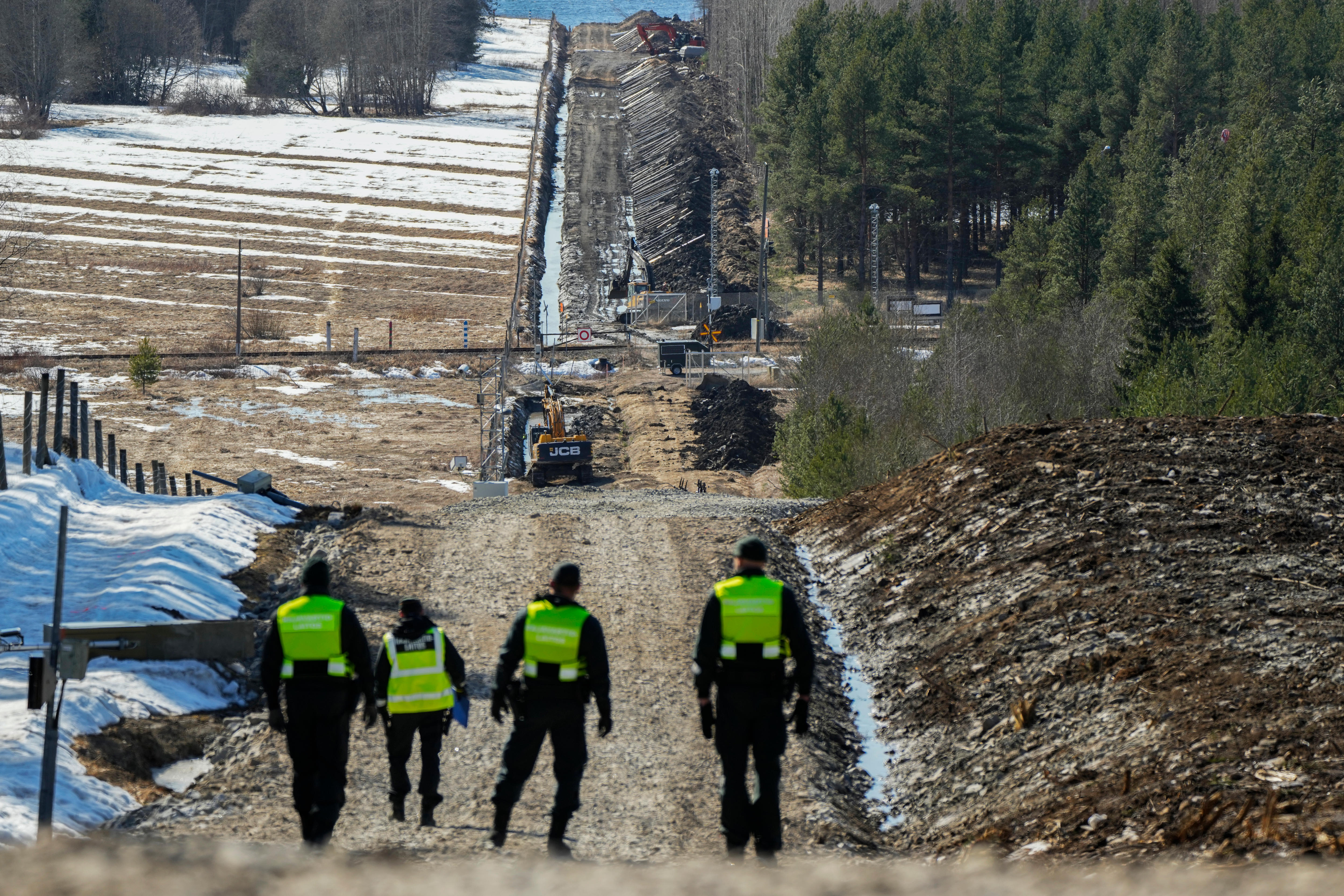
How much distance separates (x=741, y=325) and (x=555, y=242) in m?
19.7

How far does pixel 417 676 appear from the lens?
9211mm

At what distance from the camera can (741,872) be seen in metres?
5.98

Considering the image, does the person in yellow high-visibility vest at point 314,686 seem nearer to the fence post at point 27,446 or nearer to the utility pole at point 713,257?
the fence post at point 27,446

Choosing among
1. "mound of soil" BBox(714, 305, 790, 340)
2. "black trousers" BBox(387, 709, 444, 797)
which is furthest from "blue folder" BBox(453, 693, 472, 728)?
"mound of soil" BBox(714, 305, 790, 340)

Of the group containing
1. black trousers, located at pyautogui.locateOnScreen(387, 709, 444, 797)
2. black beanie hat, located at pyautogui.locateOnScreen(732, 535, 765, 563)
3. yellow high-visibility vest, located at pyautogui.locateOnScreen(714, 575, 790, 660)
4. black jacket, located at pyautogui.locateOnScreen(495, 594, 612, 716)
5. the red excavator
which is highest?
the red excavator

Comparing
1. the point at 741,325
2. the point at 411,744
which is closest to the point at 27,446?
the point at 411,744

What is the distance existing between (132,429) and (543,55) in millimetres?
110550

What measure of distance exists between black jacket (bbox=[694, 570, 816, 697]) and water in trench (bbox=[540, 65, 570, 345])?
48988mm

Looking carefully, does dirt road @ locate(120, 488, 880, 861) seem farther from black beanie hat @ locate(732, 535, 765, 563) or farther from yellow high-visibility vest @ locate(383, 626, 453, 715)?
black beanie hat @ locate(732, 535, 765, 563)

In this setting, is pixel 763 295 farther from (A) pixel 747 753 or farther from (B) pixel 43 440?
(A) pixel 747 753

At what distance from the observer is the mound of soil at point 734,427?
4109cm

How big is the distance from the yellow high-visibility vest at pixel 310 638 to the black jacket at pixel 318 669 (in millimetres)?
30

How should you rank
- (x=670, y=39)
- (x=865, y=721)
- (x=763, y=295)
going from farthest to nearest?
(x=670, y=39)
(x=763, y=295)
(x=865, y=721)

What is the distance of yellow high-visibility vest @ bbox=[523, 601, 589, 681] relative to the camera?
8188 millimetres
